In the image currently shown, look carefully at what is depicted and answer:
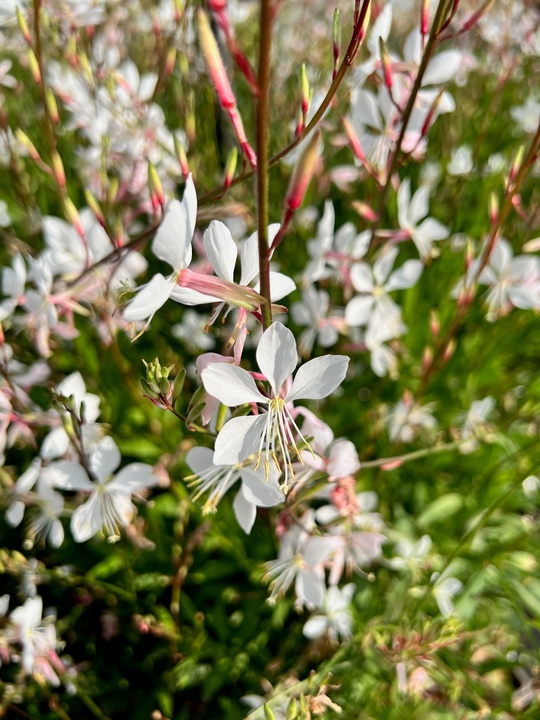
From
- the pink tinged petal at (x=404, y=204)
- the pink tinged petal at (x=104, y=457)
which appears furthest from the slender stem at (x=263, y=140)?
the pink tinged petal at (x=404, y=204)

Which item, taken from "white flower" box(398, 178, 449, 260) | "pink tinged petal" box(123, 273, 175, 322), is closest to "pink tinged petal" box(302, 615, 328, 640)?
"white flower" box(398, 178, 449, 260)

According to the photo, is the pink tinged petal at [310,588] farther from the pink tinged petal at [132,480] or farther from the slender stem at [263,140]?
the slender stem at [263,140]

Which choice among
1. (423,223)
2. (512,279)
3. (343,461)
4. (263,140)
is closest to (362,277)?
(423,223)

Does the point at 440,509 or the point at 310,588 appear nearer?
the point at 310,588

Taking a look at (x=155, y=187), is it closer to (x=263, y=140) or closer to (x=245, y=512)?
(x=263, y=140)

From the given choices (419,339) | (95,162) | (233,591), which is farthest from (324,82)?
(233,591)

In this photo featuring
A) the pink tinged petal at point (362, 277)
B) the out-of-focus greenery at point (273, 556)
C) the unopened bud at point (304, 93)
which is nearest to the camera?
the unopened bud at point (304, 93)
